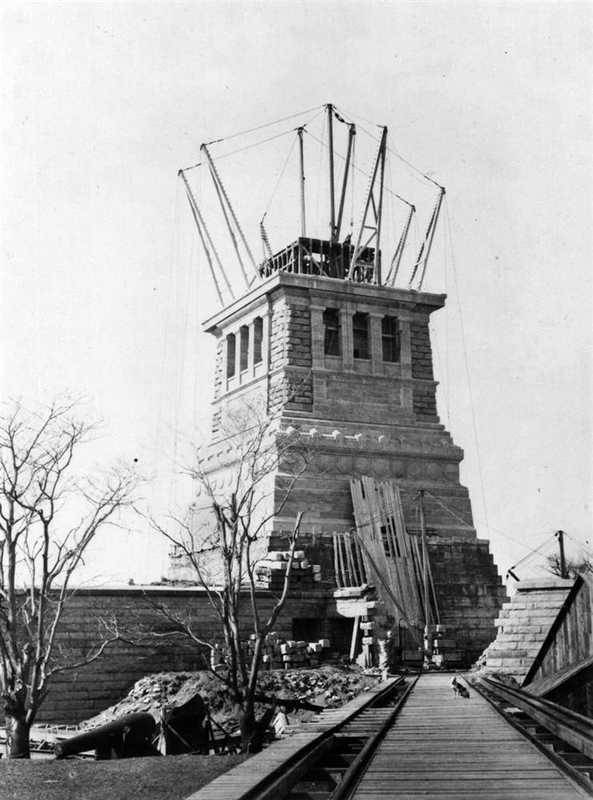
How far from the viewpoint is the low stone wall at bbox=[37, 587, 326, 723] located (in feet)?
86.3

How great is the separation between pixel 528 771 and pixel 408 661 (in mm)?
22412

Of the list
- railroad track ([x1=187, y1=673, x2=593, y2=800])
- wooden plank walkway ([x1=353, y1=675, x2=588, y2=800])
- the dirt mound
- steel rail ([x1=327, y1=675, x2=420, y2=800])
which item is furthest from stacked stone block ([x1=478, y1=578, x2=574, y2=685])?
steel rail ([x1=327, y1=675, x2=420, y2=800])

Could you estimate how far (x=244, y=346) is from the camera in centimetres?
4525

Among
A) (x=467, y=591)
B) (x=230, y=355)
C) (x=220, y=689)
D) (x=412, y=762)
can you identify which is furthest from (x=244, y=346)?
(x=412, y=762)

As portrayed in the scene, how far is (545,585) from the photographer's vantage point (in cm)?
2117

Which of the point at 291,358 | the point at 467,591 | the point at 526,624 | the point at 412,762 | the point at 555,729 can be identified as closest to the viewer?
the point at 412,762

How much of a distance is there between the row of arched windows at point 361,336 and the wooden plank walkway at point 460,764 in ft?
94.9

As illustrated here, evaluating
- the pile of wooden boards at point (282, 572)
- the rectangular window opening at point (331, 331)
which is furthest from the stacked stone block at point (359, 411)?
the pile of wooden boards at point (282, 572)

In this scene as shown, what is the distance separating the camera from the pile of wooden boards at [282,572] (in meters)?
31.0

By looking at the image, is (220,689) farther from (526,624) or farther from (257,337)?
(257,337)

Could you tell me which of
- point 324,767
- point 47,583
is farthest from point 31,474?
point 324,767

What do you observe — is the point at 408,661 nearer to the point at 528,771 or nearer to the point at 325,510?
the point at 325,510

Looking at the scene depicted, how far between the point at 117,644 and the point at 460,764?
19.3 meters

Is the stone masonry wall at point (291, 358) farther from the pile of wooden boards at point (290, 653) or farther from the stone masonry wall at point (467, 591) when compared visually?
the pile of wooden boards at point (290, 653)
